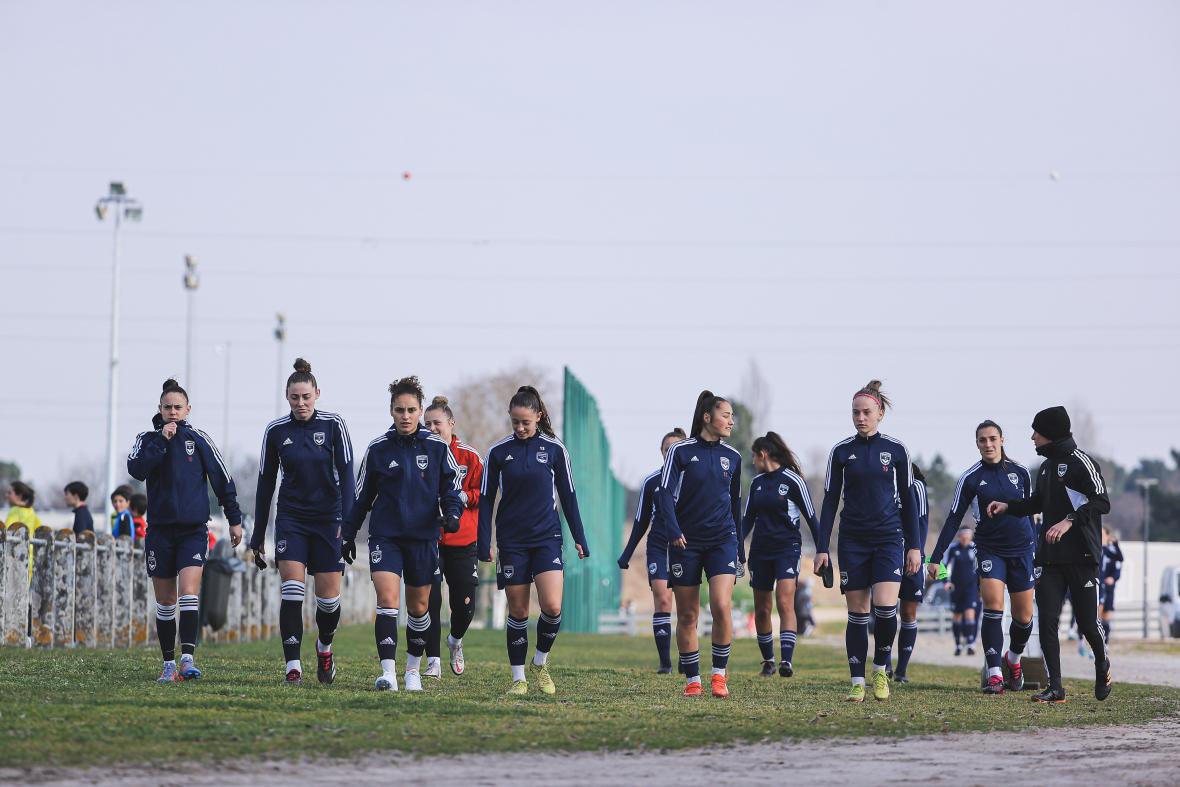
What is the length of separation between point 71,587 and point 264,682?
7979 mm

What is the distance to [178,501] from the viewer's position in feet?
37.8

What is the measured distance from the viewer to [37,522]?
19.3 metres

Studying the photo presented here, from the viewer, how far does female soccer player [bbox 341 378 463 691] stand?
36.2 ft

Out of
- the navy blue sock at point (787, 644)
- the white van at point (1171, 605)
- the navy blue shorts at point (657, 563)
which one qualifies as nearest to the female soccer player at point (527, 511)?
the navy blue shorts at point (657, 563)

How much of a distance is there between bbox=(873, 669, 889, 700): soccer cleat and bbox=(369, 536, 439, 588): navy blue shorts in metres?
3.43

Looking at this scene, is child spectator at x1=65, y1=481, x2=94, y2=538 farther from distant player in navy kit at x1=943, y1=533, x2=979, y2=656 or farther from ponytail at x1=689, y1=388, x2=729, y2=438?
distant player in navy kit at x1=943, y1=533, x2=979, y2=656

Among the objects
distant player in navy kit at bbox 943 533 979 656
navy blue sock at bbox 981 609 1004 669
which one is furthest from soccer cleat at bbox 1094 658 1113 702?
distant player in navy kit at bbox 943 533 979 656

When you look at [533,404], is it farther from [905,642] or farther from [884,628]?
[905,642]

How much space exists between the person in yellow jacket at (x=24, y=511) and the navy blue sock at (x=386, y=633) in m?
8.02

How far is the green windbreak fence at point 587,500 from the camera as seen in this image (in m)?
36.3

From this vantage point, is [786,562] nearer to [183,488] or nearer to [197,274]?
[183,488]

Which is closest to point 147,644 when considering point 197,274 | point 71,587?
point 71,587

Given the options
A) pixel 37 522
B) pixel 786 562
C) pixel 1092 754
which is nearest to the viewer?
pixel 1092 754

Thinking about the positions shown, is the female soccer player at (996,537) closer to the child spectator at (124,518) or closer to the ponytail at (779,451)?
the ponytail at (779,451)
